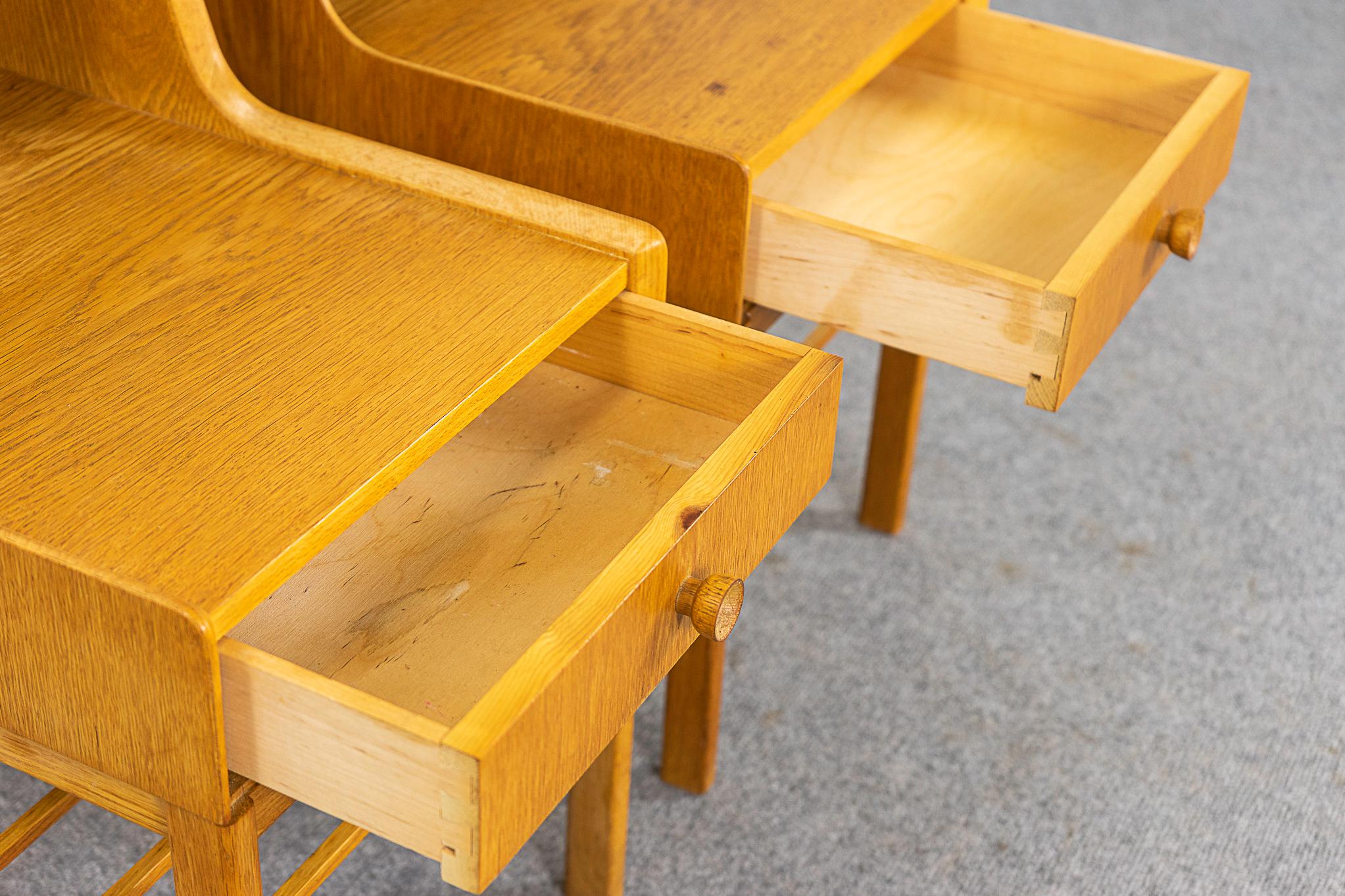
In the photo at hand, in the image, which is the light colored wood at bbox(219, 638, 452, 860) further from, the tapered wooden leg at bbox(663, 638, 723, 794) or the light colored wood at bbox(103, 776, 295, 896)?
the tapered wooden leg at bbox(663, 638, 723, 794)

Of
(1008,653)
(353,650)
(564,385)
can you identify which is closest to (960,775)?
(1008,653)

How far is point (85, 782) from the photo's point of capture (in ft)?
2.59

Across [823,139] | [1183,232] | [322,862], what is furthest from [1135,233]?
[322,862]

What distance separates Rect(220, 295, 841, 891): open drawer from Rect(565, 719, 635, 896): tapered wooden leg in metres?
0.21

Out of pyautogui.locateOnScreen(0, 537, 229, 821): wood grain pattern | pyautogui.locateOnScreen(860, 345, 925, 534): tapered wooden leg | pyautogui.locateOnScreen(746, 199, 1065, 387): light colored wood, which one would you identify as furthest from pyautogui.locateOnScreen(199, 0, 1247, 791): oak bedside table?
pyautogui.locateOnScreen(0, 537, 229, 821): wood grain pattern

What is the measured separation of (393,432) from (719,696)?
1.93 ft

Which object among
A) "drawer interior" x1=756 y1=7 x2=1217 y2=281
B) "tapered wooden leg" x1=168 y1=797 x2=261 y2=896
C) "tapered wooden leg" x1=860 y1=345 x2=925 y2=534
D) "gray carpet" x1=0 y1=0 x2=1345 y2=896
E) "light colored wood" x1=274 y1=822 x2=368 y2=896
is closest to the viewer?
"tapered wooden leg" x1=168 y1=797 x2=261 y2=896

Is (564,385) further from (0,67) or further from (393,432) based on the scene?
(0,67)

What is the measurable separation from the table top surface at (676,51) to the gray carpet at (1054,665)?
0.60 metres

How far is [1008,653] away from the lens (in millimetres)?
1472

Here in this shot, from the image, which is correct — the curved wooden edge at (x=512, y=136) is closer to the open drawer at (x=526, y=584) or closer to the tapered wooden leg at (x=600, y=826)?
the open drawer at (x=526, y=584)

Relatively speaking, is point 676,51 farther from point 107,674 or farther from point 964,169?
point 107,674

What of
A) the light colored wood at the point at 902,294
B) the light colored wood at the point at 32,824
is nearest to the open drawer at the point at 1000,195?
the light colored wood at the point at 902,294

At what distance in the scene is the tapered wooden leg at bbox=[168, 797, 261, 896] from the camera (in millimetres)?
733
